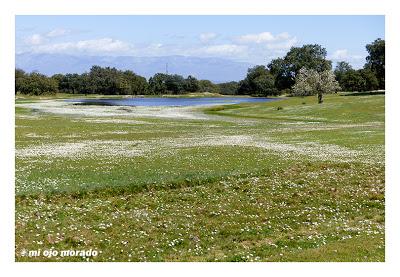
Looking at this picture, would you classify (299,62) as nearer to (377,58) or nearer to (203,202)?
(377,58)

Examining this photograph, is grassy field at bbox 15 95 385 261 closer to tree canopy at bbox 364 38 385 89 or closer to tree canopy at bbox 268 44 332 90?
tree canopy at bbox 364 38 385 89

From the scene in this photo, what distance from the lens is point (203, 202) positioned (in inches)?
874

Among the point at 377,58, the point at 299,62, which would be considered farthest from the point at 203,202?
the point at 299,62

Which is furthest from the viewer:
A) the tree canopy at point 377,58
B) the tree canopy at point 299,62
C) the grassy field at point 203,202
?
the tree canopy at point 299,62

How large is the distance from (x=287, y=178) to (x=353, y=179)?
397 centimetres

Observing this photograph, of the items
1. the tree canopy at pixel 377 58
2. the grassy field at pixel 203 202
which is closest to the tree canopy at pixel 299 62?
the tree canopy at pixel 377 58

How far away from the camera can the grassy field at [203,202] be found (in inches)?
647

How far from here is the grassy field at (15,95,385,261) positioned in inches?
647

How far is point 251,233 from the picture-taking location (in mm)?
18125

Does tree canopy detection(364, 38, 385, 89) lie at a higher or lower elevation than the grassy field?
higher

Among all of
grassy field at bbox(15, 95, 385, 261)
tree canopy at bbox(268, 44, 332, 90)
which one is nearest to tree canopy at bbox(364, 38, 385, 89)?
tree canopy at bbox(268, 44, 332, 90)

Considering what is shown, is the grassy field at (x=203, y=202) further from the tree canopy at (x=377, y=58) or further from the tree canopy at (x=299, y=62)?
the tree canopy at (x=299, y=62)

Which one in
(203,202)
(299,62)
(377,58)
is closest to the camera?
(203,202)
